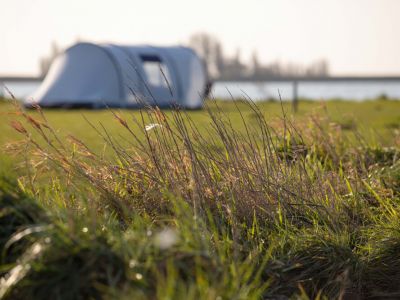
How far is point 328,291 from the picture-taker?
2.98 meters

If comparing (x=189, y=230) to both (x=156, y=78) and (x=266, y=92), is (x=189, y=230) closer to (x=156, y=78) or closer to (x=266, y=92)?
(x=266, y=92)

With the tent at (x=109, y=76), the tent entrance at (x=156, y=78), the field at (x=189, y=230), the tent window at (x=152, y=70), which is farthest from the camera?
the tent window at (x=152, y=70)

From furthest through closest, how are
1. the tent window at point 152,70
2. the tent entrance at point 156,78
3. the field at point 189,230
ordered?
the tent window at point 152,70 < the tent entrance at point 156,78 < the field at point 189,230

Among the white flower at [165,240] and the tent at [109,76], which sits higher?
the white flower at [165,240]

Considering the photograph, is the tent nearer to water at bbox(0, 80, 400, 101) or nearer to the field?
water at bbox(0, 80, 400, 101)

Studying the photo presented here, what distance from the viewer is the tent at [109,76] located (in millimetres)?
15609

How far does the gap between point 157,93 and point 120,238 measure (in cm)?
1380

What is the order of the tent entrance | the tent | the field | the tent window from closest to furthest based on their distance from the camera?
the field → the tent → the tent entrance → the tent window

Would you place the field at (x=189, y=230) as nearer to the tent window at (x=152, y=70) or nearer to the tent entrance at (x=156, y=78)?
the tent entrance at (x=156, y=78)

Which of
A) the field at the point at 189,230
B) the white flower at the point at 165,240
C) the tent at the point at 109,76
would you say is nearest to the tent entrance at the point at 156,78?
the tent at the point at 109,76

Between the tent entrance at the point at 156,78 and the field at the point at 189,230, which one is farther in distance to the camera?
the tent entrance at the point at 156,78

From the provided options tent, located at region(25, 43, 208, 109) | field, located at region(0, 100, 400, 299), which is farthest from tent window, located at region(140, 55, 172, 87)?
field, located at region(0, 100, 400, 299)

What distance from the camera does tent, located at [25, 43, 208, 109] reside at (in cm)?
1561

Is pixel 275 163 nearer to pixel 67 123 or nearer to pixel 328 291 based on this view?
pixel 328 291
